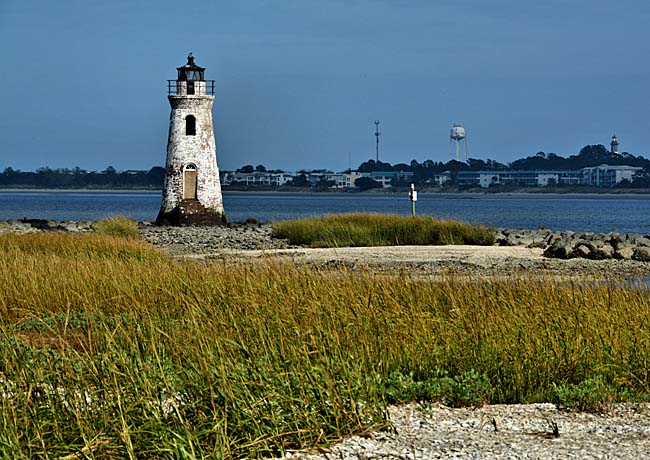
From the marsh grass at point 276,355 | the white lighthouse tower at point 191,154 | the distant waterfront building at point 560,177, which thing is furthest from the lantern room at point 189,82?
the distant waterfront building at point 560,177

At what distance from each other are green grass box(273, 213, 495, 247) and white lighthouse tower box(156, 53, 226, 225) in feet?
21.1

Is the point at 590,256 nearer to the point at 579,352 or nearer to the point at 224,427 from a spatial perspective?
the point at 579,352

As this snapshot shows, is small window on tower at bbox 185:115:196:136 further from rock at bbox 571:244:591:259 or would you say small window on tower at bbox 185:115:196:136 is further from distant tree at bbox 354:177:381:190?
distant tree at bbox 354:177:381:190

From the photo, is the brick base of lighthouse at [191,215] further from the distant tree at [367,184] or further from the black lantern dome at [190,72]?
the distant tree at [367,184]

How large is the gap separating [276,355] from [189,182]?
102 ft

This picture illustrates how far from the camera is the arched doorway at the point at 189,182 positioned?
1516 inches

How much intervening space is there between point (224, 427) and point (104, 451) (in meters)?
0.77

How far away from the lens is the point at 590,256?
91.2 ft

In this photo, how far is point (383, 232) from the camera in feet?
104

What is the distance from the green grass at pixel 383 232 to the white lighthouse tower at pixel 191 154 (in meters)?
6.42

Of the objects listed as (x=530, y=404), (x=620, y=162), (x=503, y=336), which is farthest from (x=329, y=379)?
(x=620, y=162)

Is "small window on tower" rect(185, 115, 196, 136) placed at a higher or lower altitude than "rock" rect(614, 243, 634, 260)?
higher

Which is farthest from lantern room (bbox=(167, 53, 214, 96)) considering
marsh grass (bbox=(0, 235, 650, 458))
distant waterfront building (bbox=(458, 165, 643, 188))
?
distant waterfront building (bbox=(458, 165, 643, 188))

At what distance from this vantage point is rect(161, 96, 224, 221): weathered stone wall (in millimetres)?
38312
